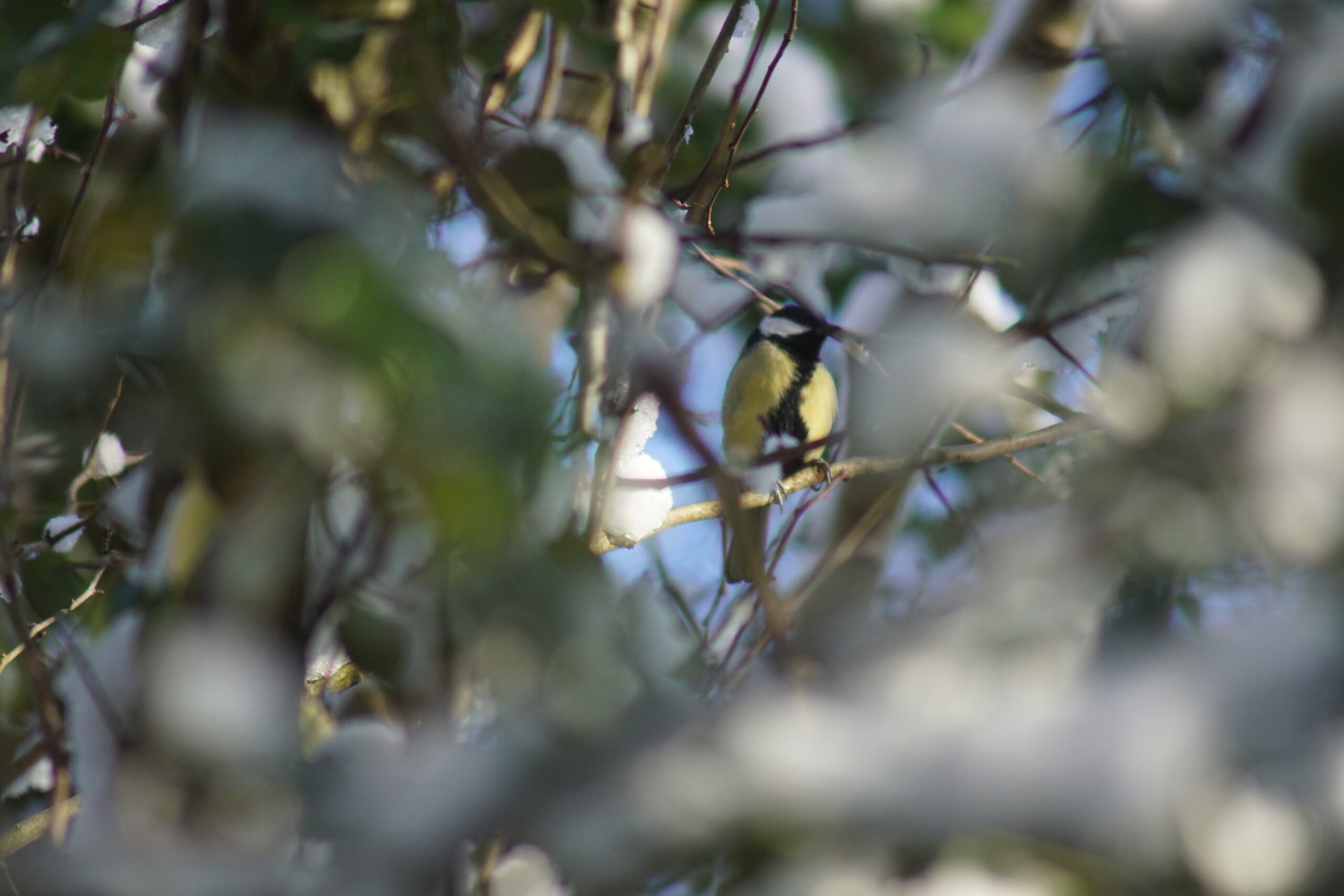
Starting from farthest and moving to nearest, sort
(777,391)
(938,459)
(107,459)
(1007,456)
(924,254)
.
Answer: (777,391), (1007,456), (938,459), (107,459), (924,254)

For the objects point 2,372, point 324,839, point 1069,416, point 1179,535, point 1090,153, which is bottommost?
point 1069,416

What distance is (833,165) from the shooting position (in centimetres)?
45

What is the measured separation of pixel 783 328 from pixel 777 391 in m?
0.17

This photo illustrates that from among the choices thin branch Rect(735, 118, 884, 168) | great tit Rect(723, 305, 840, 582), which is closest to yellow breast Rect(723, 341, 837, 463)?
great tit Rect(723, 305, 840, 582)

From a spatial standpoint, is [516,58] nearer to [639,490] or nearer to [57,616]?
[639,490]

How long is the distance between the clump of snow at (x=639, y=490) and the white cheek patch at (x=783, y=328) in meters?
1.18

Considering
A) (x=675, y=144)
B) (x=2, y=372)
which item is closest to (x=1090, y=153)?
(x=675, y=144)

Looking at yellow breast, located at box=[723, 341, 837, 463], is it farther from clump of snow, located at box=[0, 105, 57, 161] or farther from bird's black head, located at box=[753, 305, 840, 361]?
clump of snow, located at box=[0, 105, 57, 161]

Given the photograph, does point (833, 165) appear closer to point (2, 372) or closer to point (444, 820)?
point (444, 820)

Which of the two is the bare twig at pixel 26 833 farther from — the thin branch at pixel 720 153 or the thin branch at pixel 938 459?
the thin branch at pixel 720 153

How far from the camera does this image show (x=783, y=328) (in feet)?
7.34

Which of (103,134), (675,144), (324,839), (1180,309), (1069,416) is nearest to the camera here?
(1180,309)

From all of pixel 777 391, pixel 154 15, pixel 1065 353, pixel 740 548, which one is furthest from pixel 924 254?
pixel 777 391

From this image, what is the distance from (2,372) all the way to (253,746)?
641mm
